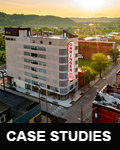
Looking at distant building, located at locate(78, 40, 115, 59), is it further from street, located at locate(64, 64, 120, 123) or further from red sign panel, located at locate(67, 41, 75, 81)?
red sign panel, located at locate(67, 41, 75, 81)

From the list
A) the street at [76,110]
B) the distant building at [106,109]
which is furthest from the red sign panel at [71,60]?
the distant building at [106,109]

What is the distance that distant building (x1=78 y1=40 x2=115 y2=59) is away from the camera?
10076 centimetres

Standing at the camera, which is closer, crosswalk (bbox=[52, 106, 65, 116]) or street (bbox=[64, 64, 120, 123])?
street (bbox=[64, 64, 120, 123])

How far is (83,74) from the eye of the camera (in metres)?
55.5

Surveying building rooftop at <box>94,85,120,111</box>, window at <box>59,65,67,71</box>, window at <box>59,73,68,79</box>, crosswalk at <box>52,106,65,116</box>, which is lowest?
crosswalk at <box>52,106,65,116</box>

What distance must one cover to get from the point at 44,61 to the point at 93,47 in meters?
61.3

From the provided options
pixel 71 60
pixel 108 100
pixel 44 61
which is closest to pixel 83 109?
pixel 108 100

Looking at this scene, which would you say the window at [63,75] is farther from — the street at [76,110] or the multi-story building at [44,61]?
the street at [76,110]

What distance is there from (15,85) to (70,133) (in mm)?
43303

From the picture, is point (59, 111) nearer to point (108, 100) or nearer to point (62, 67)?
point (62, 67)

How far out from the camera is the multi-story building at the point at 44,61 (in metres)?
46.1

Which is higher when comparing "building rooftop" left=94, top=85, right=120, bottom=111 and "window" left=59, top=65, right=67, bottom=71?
"window" left=59, top=65, right=67, bottom=71

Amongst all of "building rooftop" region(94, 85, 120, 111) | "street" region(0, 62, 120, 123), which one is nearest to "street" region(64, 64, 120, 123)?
"street" region(0, 62, 120, 123)

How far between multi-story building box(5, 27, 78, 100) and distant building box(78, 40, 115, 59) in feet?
182
